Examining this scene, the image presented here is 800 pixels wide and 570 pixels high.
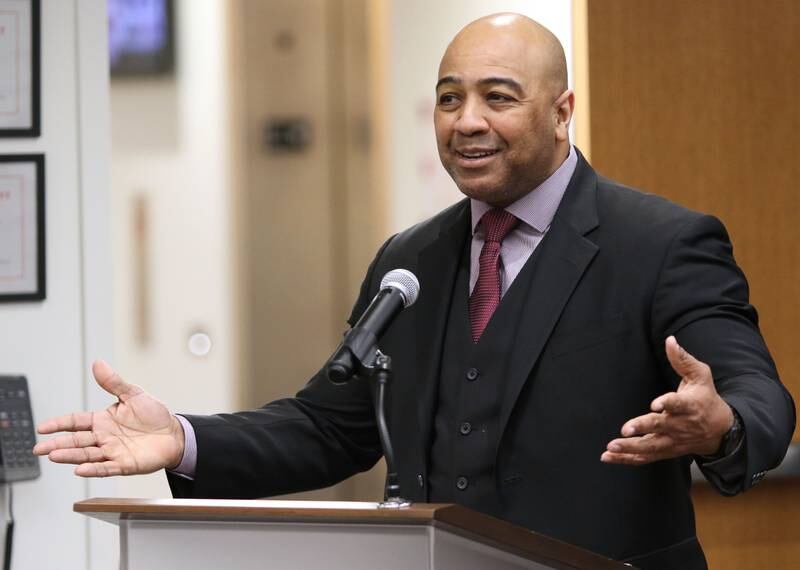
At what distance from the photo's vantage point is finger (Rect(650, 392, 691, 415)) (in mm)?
1425

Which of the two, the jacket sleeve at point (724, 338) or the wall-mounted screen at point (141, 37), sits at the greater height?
the wall-mounted screen at point (141, 37)

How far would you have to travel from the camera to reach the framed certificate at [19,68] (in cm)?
299

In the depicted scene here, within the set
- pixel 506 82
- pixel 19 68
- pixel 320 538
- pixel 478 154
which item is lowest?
pixel 320 538

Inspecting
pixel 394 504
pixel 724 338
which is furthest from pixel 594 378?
pixel 394 504

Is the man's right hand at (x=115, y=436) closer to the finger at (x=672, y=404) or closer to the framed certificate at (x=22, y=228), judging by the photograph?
the finger at (x=672, y=404)

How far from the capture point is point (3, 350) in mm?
2986

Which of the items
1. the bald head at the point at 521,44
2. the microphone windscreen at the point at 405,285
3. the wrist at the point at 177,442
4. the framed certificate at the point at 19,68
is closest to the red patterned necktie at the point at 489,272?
the bald head at the point at 521,44

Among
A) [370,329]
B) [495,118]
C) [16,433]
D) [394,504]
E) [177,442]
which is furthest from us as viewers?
[16,433]

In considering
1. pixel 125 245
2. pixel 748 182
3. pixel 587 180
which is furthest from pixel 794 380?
pixel 125 245

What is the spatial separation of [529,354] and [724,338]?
28 cm

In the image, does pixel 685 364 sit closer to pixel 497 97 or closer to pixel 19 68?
pixel 497 97

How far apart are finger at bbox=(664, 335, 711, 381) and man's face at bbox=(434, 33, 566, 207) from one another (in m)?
0.57

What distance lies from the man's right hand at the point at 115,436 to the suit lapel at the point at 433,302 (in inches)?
15.3

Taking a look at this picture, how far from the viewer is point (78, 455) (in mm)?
1714
